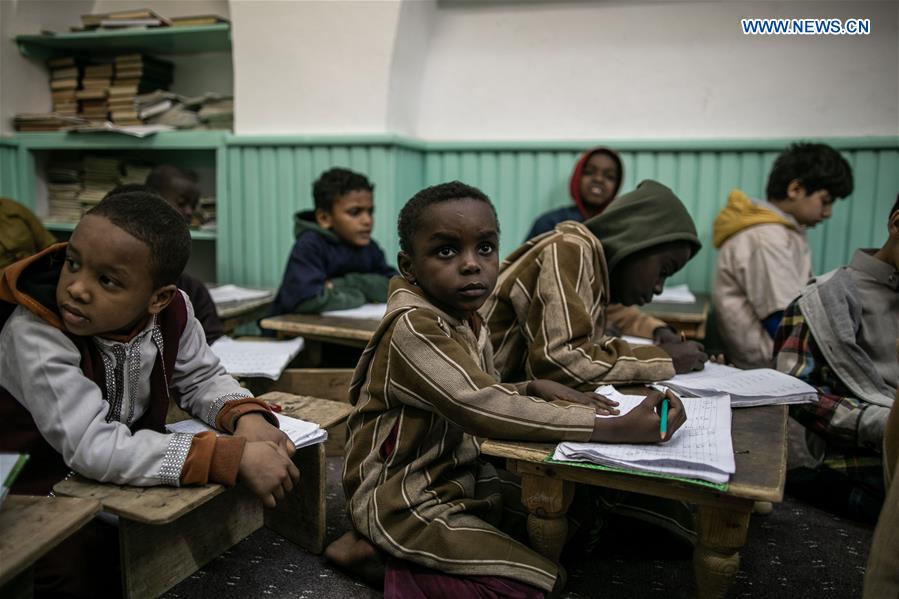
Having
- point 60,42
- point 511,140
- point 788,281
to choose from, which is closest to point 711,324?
point 788,281

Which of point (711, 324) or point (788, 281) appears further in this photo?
point (711, 324)

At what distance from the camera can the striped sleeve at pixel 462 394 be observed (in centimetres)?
140

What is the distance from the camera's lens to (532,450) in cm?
136

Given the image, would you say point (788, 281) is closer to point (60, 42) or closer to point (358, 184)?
point (358, 184)

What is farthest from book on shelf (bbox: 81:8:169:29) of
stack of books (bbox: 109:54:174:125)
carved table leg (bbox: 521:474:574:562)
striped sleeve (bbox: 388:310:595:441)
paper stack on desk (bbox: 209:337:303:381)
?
carved table leg (bbox: 521:474:574:562)

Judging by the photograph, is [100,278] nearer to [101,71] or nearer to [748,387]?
[748,387]

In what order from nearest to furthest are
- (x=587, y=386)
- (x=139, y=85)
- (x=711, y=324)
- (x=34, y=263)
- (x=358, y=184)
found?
(x=34, y=263), (x=587, y=386), (x=358, y=184), (x=711, y=324), (x=139, y=85)

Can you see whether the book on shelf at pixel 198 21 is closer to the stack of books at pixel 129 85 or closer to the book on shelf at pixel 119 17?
the book on shelf at pixel 119 17

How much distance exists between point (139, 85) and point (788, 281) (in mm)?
3733

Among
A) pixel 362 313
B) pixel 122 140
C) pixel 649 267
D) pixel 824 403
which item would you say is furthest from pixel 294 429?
pixel 122 140

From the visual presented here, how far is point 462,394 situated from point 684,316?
175 centimetres

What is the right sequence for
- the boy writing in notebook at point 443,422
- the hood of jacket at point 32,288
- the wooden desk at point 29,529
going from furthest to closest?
1. the boy writing in notebook at point 443,422
2. the hood of jacket at point 32,288
3. the wooden desk at point 29,529

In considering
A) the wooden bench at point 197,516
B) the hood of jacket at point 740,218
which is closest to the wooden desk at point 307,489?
the wooden bench at point 197,516

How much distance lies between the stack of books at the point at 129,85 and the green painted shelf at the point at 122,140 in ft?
0.43
